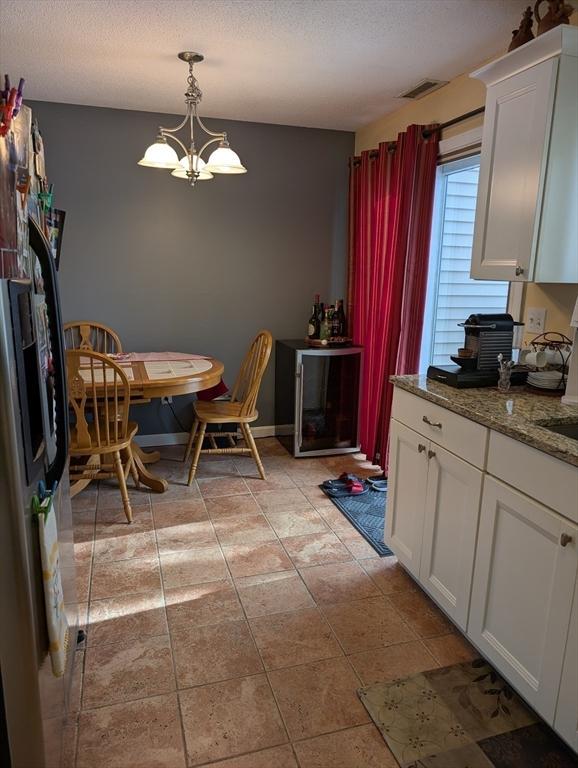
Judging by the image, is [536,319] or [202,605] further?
[536,319]

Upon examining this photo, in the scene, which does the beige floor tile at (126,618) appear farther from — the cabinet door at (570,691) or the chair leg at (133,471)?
the cabinet door at (570,691)

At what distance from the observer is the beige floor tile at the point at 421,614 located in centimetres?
206

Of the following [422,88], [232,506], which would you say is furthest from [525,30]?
[232,506]

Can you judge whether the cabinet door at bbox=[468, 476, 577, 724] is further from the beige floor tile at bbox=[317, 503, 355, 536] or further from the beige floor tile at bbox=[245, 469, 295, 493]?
the beige floor tile at bbox=[245, 469, 295, 493]

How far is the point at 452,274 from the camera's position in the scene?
3.26 m

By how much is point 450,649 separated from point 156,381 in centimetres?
190

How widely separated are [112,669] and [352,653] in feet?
2.73

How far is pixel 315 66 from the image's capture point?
2.73 m

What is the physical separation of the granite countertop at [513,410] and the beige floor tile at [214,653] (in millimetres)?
1127

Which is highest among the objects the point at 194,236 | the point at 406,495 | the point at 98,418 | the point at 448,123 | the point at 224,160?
the point at 448,123

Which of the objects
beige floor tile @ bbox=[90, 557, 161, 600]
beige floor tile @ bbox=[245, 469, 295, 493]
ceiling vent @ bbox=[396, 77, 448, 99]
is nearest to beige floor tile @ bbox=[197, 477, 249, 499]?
beige floor tile @ bbox=[245, 469, 295, 493]

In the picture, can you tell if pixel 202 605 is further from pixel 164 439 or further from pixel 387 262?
pixel 387 262

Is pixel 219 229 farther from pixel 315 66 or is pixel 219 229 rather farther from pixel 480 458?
pixel 480 458

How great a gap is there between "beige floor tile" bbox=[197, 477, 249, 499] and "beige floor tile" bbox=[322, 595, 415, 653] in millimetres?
1215
